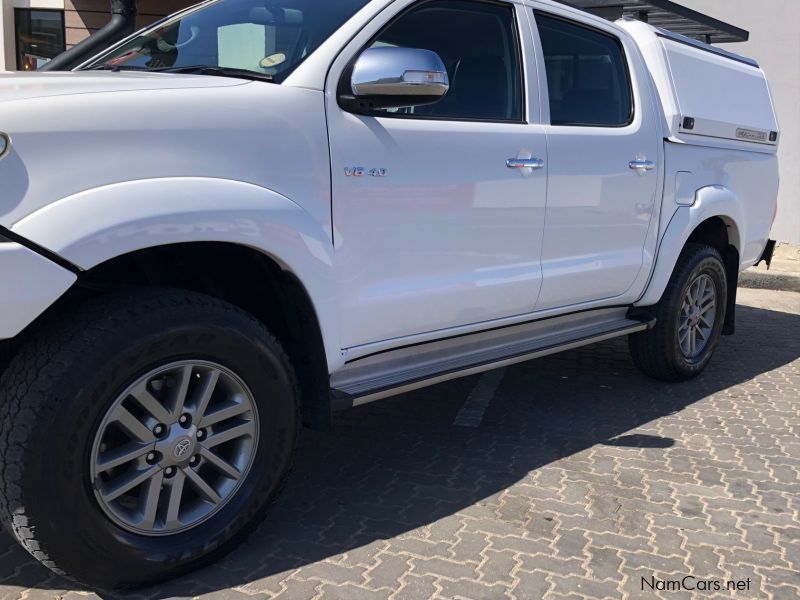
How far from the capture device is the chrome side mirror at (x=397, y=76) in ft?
9.63

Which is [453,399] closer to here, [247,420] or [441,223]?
[441,223]

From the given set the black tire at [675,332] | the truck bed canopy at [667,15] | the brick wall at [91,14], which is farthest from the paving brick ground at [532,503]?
the brick wall at [91,14]

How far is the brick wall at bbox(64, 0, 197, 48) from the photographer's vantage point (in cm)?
1090

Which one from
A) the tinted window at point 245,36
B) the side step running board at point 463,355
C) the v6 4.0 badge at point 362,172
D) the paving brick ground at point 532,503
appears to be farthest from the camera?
the side step running board at point 463,355

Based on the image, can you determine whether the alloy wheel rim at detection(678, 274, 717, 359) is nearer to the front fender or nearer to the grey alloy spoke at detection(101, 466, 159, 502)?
the front fender

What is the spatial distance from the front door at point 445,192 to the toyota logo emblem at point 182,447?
2.23ft

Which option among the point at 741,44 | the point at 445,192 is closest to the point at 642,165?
the point at 445,192

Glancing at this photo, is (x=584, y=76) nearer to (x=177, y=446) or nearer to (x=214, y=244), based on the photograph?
(x=214, y=244)

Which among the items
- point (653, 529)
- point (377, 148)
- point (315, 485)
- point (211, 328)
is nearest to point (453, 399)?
point (315, 485)

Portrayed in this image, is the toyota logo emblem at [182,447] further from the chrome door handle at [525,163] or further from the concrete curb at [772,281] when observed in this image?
the concrete curb at [772,281]

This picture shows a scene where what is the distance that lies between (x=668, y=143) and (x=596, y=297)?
103 cm

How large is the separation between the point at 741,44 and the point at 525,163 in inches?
346

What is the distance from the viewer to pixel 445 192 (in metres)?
3.38

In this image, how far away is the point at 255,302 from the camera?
10.3ft
